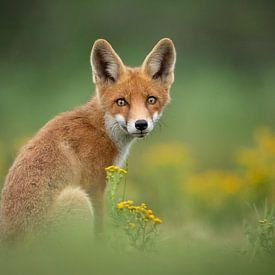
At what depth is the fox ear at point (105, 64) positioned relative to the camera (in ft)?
32.6

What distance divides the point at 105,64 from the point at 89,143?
990 millimetres

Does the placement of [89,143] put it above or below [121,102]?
below

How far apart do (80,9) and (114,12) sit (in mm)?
1709

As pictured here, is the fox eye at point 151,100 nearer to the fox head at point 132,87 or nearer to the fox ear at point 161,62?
the fox head at point 132,87

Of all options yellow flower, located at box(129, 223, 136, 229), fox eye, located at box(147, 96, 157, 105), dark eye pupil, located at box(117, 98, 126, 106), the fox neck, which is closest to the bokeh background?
the fox neck

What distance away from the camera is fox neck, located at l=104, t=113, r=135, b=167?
9766mm

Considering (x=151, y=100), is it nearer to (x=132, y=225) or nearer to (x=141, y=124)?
(x=141, y=124)

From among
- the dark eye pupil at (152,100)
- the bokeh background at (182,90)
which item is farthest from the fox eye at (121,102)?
the bokeh background at (182,90)

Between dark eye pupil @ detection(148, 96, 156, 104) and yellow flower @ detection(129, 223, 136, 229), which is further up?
dark eye pupil @ detection(148, 96, 156, 104)

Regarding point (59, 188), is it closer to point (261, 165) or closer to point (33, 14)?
point (261, 165)

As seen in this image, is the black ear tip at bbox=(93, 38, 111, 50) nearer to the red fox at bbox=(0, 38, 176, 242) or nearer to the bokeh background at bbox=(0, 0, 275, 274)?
the red fox at bbox=(0, 38, 176, 242)

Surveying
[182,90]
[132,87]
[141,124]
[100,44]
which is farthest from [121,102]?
[182,90]

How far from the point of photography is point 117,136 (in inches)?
386

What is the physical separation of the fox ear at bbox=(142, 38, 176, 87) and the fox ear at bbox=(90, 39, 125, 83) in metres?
0.31
